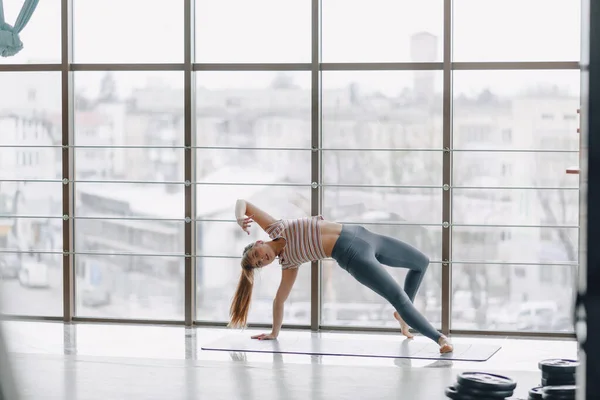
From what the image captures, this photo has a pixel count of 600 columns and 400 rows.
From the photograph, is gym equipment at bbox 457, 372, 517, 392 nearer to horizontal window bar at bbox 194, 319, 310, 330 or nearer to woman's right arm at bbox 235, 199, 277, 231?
woman's right arm at bbox 235, 199, 277, 231

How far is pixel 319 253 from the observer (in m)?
5.75

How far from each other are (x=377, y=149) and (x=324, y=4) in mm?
1148

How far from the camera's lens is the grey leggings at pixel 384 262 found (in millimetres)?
5492

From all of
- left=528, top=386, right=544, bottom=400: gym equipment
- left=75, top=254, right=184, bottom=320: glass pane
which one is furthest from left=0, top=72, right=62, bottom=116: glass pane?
left=528, top=386, right=544, bottom=400: gym equipment

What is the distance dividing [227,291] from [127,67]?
6.21 ft

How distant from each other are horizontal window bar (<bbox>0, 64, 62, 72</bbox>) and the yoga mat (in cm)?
250

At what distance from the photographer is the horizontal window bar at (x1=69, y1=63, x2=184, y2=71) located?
21.6 ft

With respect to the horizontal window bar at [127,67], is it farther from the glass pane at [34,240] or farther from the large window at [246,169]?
the glass pane at [34,240]

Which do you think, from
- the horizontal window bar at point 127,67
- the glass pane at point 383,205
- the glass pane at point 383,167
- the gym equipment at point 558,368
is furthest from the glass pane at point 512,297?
the gym equipment at point 558,368

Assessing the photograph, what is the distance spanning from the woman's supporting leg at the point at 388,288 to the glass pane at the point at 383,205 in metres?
0.82

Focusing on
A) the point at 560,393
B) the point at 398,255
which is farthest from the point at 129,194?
the point at 560,393

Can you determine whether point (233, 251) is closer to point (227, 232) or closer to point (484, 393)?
point (227, 232)

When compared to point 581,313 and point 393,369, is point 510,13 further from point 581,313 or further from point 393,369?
point 581,313

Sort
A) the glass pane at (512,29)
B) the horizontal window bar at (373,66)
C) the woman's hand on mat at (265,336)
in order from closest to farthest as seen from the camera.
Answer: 1. the woman's hand on mat at (265,336)
2. the glass pane at (512,29)
3. the horizontal window bar at (373,66)
